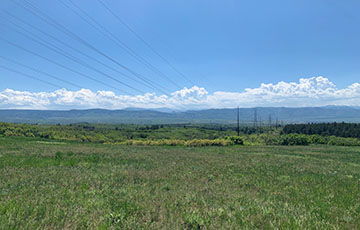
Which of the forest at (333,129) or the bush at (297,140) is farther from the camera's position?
the forest at (333,129)

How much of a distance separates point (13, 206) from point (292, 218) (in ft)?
27.2

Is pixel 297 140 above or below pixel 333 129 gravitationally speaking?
above

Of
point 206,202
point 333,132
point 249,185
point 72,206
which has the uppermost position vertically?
point 72,206

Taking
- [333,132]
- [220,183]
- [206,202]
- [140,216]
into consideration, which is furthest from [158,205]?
[333,132]

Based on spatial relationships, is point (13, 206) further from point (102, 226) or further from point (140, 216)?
point (140, 216)

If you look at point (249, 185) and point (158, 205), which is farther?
point (249, 185)

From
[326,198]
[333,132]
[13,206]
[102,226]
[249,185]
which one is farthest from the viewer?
[333,132]

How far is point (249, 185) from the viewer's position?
11500 millimetres

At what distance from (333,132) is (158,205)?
14910 centimetres

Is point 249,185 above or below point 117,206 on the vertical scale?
below

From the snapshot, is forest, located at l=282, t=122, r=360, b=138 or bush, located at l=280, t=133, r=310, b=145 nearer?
bush, located at l=280, t=133, r=310, b=145

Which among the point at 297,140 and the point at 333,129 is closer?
the point at 297,140

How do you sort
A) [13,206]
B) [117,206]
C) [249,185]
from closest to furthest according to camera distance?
[13,206]
[117,206]
[249,185]

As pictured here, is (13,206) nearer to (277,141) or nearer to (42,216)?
(42,216)
